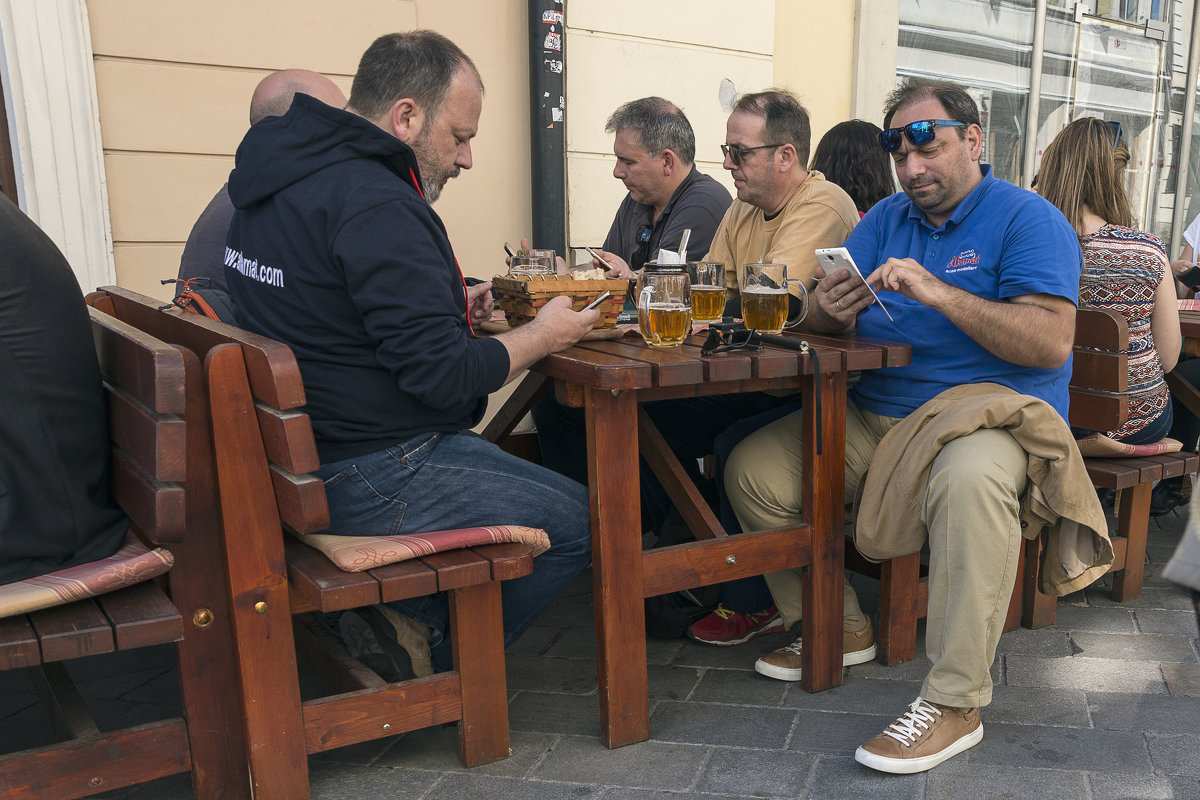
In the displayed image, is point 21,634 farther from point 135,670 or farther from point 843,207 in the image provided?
point 843,207

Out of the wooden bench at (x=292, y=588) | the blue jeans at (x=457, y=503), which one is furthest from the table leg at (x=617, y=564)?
the wooden bench at (x=292, y=588)

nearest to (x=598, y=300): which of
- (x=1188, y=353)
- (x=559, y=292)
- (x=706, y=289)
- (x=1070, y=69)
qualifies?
(x=559, y=292)

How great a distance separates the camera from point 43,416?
1.89 meters

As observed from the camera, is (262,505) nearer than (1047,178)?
Yes

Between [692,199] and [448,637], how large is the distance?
2.15 metres

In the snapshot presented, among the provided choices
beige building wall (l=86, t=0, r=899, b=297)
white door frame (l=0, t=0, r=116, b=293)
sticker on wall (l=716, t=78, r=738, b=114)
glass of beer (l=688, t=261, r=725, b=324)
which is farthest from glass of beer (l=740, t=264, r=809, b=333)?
sticker on wall (l=716, t=78, r=738, b=114)

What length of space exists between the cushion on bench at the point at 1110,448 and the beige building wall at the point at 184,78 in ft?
9.89

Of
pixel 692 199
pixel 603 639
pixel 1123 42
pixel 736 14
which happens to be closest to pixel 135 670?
pixel 603 639

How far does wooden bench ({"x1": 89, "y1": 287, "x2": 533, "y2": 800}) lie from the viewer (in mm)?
1956

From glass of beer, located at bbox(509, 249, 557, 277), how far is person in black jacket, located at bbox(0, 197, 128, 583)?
1215mm

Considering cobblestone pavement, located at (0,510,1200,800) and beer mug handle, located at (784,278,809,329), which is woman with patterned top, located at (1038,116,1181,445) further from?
beer mug handle, located at (784,278,809,329)

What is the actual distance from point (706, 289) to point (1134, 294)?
162 centimetres

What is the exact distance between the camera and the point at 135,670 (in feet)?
9.48

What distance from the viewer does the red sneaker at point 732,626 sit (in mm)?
3004
